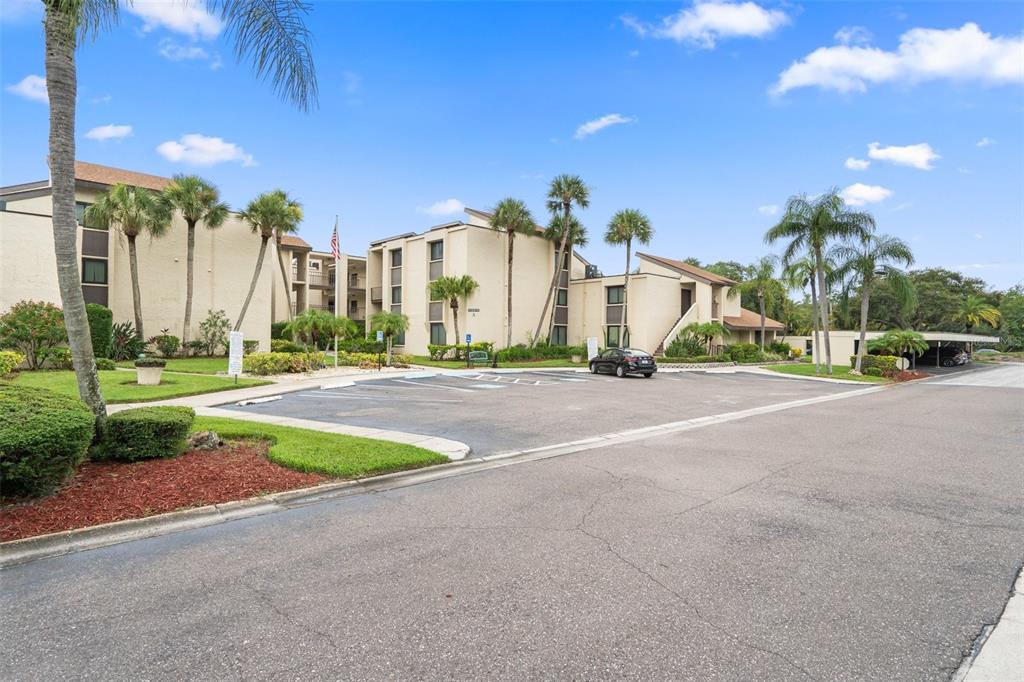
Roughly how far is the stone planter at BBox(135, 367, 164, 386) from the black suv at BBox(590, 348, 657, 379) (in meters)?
20.1

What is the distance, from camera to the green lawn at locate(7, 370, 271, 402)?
15.5 meters

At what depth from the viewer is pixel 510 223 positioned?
39.1 m

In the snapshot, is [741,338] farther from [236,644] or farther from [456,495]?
[236,644]

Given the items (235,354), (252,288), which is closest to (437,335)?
(252,288)

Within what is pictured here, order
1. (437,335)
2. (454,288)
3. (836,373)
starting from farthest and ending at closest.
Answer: (437,335) < (454,288) < (836,373)

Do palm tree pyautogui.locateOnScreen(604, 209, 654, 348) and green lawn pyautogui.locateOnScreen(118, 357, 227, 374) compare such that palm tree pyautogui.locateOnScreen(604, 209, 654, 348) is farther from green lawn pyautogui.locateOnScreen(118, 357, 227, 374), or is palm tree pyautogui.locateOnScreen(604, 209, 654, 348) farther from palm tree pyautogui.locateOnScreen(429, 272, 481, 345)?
green lawn pyautogui.locateOnScreen(118, 357, 227, 374)

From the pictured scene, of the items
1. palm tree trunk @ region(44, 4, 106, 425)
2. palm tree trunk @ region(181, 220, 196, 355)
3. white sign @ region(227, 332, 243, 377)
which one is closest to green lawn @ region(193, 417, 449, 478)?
palm tree trunk @ region(44, 4, 106, 425)

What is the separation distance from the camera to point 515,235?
42062 millimetres

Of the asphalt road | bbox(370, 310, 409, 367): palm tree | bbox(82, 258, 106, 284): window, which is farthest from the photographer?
bbox(370, 310, 409, 367): palm tree

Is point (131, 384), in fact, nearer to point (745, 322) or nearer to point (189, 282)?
point (189, 282)

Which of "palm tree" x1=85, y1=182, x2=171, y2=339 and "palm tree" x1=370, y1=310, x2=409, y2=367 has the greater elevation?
"palm tree" x1=85, y1=182, x2=171, y2=339

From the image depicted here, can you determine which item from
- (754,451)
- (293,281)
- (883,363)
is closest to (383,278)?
(293,281)

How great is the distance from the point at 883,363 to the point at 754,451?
2971 centimetres

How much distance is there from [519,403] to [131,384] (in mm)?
12985
